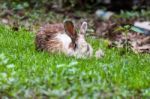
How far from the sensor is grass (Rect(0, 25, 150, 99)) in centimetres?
589

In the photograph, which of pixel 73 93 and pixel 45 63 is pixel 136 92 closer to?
pixel 73 93

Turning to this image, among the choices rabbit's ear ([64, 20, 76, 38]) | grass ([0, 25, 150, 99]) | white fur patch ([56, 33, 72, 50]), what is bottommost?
grass ([0, 25, 150, 99])

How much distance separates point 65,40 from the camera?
8.60 metres

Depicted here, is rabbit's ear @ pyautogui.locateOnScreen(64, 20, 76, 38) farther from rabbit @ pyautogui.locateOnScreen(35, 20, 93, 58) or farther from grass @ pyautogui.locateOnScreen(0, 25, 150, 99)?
grass @ pyautogui.locateOnScreen(0, 25, 150, 99)

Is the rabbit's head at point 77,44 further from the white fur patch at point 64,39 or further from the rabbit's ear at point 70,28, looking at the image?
the white fur patch at point 64,39

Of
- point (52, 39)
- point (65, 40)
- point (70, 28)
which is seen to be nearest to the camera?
point (70, 28)

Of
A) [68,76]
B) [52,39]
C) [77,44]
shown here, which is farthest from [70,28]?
[68,76]

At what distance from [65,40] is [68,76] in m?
2.20

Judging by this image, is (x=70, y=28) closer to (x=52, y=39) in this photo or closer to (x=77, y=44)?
(x=77, y=44)

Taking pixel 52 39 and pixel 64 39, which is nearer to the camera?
pixel 64 39

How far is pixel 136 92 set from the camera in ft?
20.9

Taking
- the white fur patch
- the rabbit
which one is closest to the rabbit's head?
the rabbit

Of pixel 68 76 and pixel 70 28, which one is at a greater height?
pixel 70 28

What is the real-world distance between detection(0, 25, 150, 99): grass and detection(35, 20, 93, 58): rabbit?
0.22m
